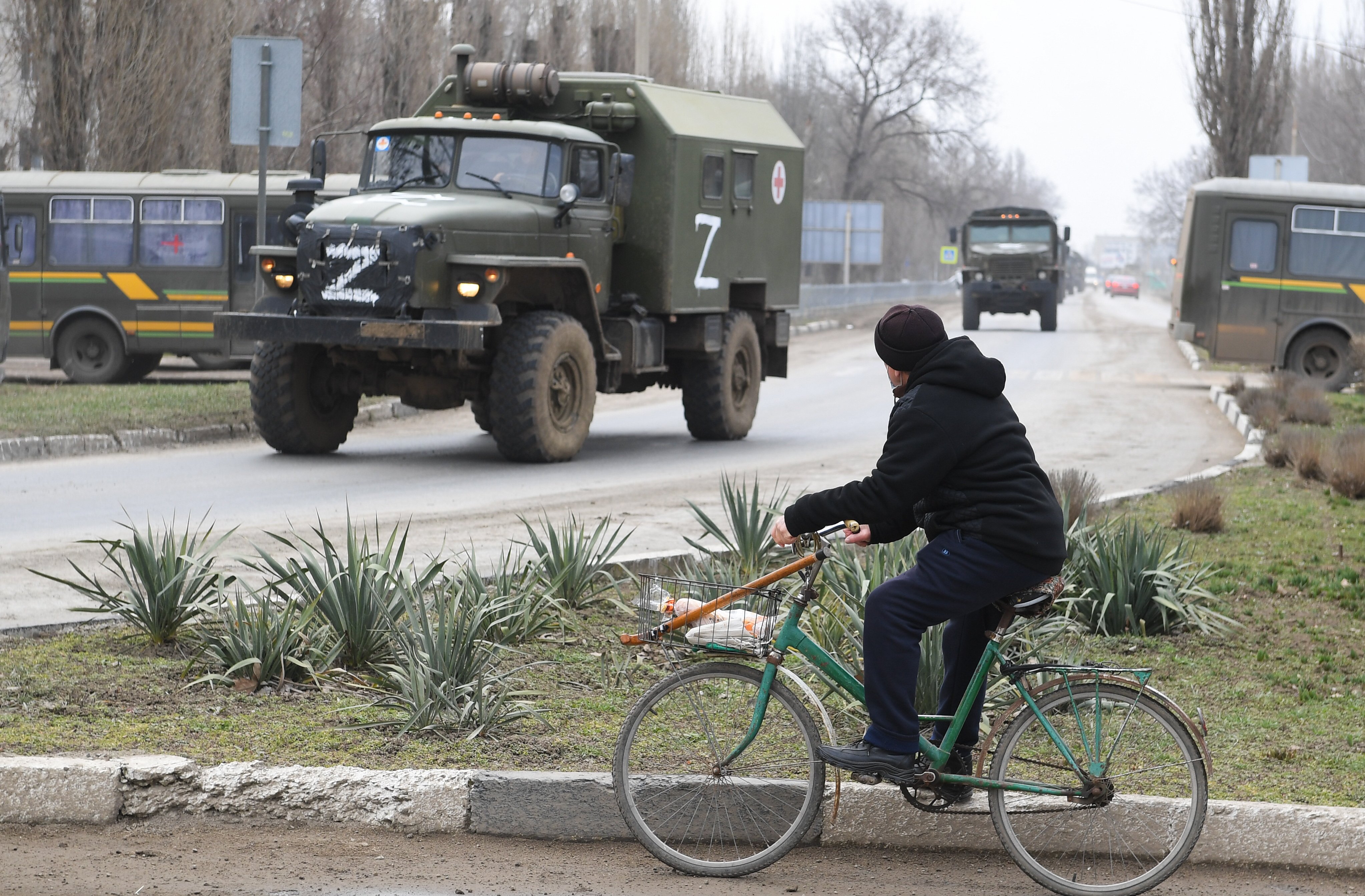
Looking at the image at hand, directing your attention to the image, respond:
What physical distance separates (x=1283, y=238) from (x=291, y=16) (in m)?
18.6

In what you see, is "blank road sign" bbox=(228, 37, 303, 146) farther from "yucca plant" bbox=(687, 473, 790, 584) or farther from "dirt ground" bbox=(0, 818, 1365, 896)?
"dirt ground" bbox=(0, 818, 1365, 896)

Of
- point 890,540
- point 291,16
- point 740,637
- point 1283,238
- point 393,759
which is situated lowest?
point 393,759

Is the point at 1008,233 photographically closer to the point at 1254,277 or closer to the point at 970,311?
the point at 970,311

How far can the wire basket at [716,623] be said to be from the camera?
15.4 feet

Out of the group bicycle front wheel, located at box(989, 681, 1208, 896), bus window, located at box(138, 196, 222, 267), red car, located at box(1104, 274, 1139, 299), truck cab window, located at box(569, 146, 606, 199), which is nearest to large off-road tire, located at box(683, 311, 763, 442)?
truck cab window, located at box(569, 146, 606, 199)

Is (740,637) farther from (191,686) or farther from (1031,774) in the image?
(191,686)

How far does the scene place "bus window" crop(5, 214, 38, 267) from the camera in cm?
2180

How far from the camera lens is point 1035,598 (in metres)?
4.65

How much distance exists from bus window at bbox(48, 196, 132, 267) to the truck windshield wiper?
9562 millimetres

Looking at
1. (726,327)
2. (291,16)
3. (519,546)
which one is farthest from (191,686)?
(291,16)

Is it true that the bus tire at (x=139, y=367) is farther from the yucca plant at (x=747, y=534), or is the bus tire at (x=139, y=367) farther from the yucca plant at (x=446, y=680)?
the yucca plant at (x=446, y=680)

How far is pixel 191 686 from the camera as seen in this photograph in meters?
6.00

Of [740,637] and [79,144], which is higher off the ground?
[79,144]

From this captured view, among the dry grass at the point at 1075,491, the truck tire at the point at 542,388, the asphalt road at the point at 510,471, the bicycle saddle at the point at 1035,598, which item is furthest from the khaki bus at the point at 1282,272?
the bicycle saddle at the point at 1035,598
